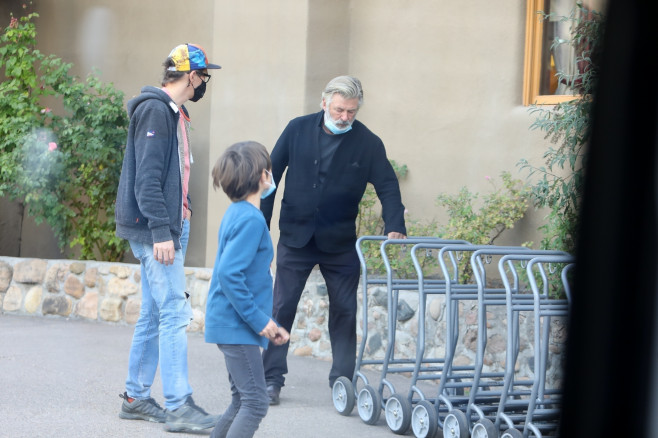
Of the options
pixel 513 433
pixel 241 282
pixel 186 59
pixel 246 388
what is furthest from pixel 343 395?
pixel 186 59

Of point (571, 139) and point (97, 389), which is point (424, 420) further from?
point (571, 139)

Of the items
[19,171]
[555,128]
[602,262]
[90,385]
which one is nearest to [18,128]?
[19,171]

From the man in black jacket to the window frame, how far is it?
2751mm

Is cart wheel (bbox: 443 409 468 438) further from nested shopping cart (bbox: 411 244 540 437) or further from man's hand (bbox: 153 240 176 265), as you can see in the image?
man's hand (bbox: 153 240 176 265)

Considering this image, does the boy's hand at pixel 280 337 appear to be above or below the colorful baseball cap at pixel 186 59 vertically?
below

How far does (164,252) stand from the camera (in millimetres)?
4742

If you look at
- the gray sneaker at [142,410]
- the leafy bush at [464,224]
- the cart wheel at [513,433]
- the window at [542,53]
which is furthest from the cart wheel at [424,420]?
the window at [542,53]

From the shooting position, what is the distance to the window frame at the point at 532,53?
8.12 meters

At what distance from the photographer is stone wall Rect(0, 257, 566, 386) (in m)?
6.51

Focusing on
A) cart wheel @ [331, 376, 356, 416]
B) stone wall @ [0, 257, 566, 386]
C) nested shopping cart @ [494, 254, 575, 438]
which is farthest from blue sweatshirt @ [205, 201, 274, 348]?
stone wall @ [0, 257, 566, 386]

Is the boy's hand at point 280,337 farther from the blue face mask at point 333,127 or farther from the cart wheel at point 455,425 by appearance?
the blue face mask at point 333,127

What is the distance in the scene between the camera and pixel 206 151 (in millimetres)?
9828

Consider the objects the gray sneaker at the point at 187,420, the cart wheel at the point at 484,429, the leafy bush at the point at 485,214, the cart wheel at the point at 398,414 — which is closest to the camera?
the cart wheel at the point at 484,429

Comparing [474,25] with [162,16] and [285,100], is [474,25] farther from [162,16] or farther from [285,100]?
[162,16]
